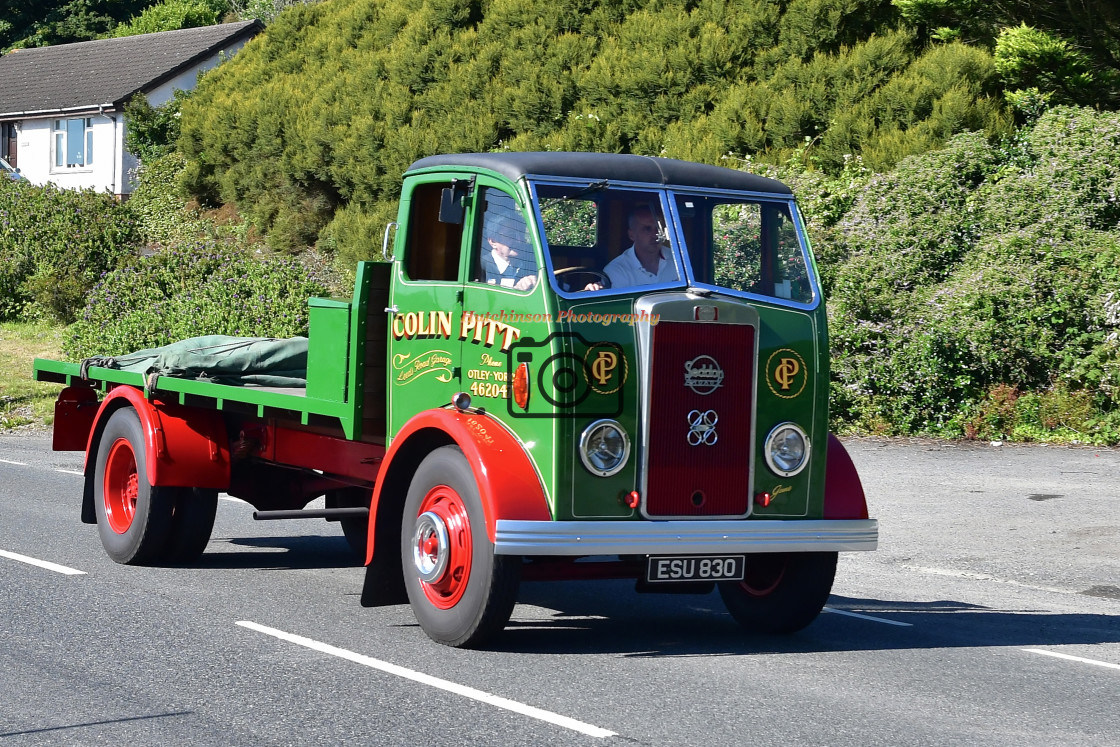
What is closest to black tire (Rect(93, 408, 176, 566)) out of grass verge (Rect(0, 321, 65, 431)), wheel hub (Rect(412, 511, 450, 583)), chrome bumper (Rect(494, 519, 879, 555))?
wheel hub (Rect(412, 511, 450, 583))

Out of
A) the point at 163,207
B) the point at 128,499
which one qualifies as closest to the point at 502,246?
the point at 128,499

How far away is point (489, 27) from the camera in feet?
93.7

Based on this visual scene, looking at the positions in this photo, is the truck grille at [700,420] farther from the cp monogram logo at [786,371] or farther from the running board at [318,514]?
the running board at [318,514]

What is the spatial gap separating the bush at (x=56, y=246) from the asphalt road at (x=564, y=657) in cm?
1876

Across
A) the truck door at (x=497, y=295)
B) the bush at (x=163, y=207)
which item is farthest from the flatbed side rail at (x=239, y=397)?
the bush at (x=163, y=207)

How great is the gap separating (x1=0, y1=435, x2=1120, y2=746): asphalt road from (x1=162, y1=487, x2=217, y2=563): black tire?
0.63 feet

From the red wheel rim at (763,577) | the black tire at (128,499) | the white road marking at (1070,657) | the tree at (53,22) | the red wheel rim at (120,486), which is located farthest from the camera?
the tree at (53,22)

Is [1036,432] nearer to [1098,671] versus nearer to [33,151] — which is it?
[1098,671]

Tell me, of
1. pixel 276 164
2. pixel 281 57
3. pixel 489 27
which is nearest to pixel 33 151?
pixel 281 57

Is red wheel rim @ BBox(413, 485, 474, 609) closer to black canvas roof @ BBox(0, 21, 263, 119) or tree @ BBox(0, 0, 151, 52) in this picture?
black canvas roof @ BBox(0, 21, 263, 119)

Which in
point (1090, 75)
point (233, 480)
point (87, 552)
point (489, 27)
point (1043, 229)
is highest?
point (489, 27)

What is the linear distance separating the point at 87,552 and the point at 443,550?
405 centimetres

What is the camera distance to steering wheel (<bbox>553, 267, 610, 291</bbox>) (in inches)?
280

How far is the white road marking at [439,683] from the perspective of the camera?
5.66 meters
